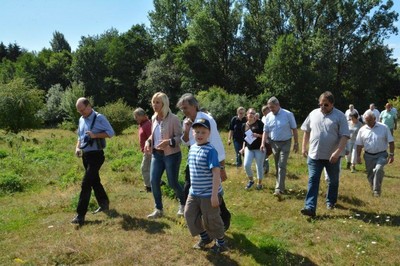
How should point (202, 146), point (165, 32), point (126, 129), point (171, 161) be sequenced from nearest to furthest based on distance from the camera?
point (202, 146)
point (171, 161)
point (126, 129)
point (165, 32)

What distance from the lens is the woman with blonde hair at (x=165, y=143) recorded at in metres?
5.54

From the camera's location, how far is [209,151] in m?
4.38

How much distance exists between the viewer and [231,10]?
41.0 metres

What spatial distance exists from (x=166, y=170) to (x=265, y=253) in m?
1.90

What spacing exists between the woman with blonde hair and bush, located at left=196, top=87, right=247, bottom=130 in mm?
21830

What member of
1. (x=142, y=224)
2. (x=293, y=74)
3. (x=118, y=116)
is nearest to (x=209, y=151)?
(x=142, y=224)

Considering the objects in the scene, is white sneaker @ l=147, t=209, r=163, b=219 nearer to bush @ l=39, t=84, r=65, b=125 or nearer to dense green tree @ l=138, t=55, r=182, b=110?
dense green tree @ l=138, t=55, r=182, b=110

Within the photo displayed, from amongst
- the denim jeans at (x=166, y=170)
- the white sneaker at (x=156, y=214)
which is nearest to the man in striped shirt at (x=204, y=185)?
the denim jeans at (x=166, y=170)

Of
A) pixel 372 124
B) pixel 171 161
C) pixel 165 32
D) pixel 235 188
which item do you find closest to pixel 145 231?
pixel 171 161

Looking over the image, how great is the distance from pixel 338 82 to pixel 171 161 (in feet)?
117

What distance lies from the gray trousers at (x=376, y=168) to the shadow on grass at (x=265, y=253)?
3393mm

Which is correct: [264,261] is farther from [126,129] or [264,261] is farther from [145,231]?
[126,129]

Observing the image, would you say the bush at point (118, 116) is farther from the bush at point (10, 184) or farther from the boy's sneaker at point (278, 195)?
the boy's sneaker at point (278, 195)

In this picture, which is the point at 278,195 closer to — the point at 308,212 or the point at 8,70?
the point at 308,212
